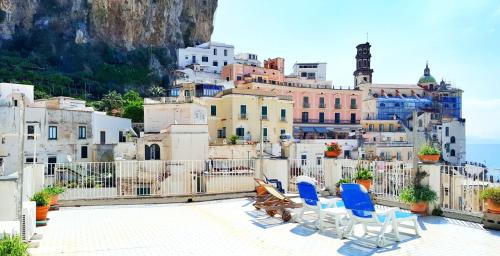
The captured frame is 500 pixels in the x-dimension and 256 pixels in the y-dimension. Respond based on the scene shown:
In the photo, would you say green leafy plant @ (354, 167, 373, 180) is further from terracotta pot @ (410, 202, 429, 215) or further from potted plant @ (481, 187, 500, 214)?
potted plant @ (481, 187, 500, 214)

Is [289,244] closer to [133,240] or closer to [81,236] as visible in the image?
[133,240]

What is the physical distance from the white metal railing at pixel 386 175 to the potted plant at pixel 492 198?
1958 mm

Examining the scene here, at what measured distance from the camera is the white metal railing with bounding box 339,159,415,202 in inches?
411

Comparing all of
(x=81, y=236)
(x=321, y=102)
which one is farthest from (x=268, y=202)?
(x=321, y=102)

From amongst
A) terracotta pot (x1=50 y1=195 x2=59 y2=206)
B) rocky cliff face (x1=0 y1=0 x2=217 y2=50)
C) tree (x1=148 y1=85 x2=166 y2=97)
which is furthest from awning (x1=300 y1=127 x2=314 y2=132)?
terracotta pot (x1=50 y1=195 x2=59 y2=206)

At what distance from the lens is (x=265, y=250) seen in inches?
266

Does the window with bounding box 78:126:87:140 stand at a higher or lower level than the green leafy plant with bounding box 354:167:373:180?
higher

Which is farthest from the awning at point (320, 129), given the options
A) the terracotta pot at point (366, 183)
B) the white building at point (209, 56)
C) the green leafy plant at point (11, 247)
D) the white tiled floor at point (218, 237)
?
the green leafy plant at point (11, 247)

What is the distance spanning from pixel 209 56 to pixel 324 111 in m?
26.1

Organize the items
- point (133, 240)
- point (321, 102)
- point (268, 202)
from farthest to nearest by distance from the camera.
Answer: point (321, 102) < point (268, 202) < point (133, 240)

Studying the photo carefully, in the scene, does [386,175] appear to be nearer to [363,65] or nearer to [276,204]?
[276,204]

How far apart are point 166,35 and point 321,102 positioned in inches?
1477

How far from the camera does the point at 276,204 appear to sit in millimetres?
9383

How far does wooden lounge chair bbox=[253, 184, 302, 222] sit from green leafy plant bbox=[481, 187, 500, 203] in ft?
12.0
